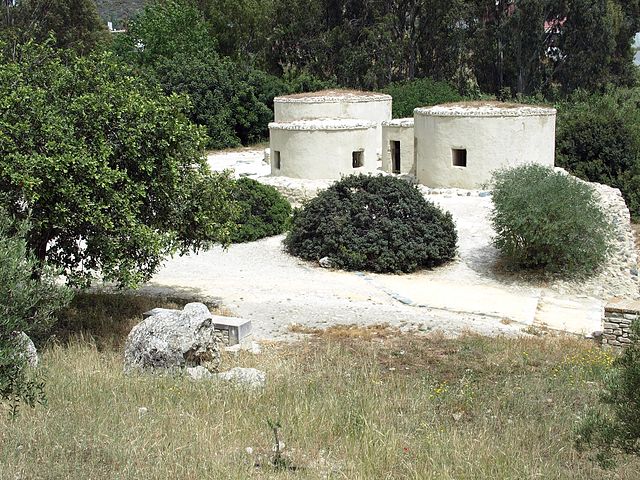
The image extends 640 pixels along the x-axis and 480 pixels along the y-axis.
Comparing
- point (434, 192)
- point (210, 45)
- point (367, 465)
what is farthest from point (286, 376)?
point (210, 45)

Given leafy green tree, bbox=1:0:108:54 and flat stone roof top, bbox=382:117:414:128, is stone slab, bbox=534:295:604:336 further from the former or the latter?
leafy green tree, bbox=1:0:108:54

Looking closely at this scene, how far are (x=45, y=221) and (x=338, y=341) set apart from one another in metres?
4.26

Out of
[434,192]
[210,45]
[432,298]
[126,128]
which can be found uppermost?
[210,45]

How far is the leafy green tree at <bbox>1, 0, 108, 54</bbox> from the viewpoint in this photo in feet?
140

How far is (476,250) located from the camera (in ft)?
63.1

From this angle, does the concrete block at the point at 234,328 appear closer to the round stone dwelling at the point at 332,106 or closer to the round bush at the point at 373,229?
the round bush at the point at 373,229

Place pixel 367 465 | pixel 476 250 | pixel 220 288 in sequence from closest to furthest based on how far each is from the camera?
pixel 367 465
pixel 220 288
pixel 476 250

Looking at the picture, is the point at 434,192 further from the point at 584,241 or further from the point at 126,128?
the point at 126,128

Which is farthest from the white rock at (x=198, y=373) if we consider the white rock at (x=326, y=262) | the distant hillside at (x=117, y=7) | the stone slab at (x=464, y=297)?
the distant hillside at (x=117, y=7)

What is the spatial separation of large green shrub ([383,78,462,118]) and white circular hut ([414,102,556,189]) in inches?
407

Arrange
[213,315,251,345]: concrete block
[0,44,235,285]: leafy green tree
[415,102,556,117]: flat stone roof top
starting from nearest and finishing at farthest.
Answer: [0,44,235,285]: leafy green tree, [213,315,251,345]: concrete block, [415,102,556,117]: flat stone roof top

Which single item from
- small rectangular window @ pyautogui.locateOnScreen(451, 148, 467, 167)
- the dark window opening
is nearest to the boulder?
small rectangular window @ pyautogui.locateOnScreen(451, 148, 467, 167)

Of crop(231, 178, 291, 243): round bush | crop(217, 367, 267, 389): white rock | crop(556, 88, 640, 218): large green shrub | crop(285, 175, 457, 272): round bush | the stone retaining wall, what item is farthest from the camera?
crop(556, 88, 640, 218): large green shrub

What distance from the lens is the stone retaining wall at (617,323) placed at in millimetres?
11984
